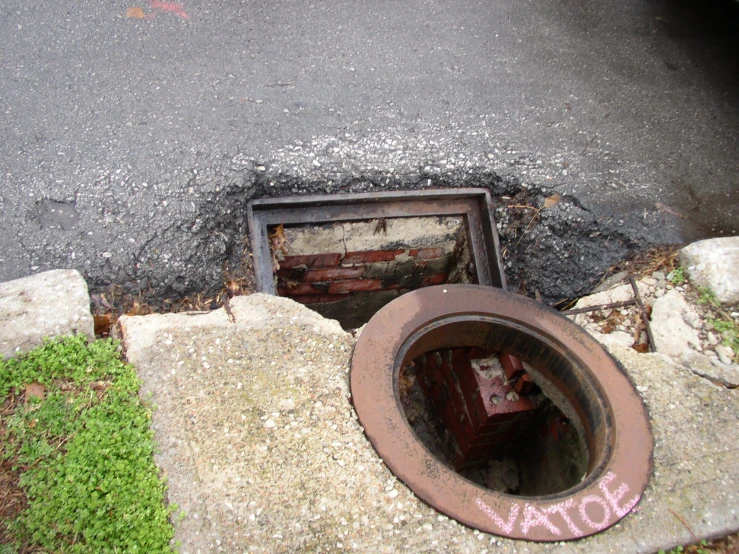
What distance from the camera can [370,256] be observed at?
3.29 meters

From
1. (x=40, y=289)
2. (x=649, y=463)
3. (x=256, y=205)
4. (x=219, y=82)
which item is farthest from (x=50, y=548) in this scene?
(x=219, y=82)

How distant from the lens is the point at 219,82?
296 centimetres

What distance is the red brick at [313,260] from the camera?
3119 mm

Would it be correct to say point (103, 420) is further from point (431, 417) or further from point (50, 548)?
point (431, 417)

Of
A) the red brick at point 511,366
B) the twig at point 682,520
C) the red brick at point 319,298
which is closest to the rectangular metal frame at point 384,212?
the red brick at point 511,366

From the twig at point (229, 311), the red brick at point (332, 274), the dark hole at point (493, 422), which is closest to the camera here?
the twig at point (229, 311)

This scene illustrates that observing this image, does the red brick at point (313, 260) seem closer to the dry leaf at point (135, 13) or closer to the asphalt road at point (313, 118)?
the asphalt road at point (313, 118)

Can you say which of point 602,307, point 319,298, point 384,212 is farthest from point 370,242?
point 602,307

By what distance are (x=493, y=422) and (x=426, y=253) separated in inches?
41.9

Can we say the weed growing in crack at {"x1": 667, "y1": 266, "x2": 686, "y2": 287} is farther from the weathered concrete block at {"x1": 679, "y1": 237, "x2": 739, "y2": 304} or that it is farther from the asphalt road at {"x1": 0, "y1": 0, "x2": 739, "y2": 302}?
the asphalt road at {"x1": 0, "y1": 0, "x2": 739, "y2": 302}

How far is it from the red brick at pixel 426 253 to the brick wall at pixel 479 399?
1.93 ft

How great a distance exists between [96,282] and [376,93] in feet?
5.80

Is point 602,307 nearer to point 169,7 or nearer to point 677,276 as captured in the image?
point 677,276

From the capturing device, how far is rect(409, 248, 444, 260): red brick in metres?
3.34
